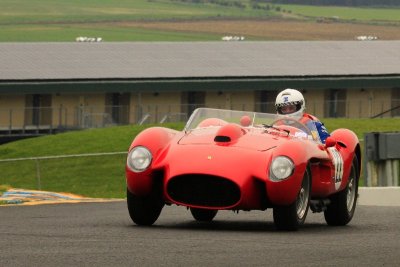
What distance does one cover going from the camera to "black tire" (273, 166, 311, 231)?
14219 millimetres

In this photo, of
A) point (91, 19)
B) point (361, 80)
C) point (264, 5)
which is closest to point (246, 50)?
point (361, 80)

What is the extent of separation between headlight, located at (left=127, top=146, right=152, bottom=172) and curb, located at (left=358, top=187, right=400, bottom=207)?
27.7ft

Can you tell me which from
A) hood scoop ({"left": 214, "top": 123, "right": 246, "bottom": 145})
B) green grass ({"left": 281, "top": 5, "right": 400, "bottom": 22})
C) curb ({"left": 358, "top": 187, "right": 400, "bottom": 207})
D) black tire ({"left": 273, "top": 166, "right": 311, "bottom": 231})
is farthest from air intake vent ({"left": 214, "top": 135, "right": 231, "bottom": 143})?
green grass ({"left": 281, "top": 5, "right": 400, "bottom": 22})

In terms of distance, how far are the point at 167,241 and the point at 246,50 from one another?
2608 inches

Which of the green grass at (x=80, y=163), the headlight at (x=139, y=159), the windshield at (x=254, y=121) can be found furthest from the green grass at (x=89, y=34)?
the headlight at (x=139, y=159)

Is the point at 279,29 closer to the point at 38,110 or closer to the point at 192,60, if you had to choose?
the point at 192,60

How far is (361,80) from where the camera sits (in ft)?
242

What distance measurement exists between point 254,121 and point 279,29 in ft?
422

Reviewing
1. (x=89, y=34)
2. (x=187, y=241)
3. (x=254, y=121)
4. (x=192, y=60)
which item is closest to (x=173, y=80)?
(x=192, y=60)

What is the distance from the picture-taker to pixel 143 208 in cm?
1471

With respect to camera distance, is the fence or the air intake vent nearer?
the air intake vent

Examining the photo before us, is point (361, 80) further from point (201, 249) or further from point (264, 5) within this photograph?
point (264, 5)

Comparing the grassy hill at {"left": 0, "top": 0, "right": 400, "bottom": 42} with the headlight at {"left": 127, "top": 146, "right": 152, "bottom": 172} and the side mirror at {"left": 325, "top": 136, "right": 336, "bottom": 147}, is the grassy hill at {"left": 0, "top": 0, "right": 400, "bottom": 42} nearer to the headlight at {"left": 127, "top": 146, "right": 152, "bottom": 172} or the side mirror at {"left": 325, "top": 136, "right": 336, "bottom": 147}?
the side mirror at {"left": 325, "top": 136, "right": 336, "bottom": 147}

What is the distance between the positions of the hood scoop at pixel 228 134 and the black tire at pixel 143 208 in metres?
0.86
